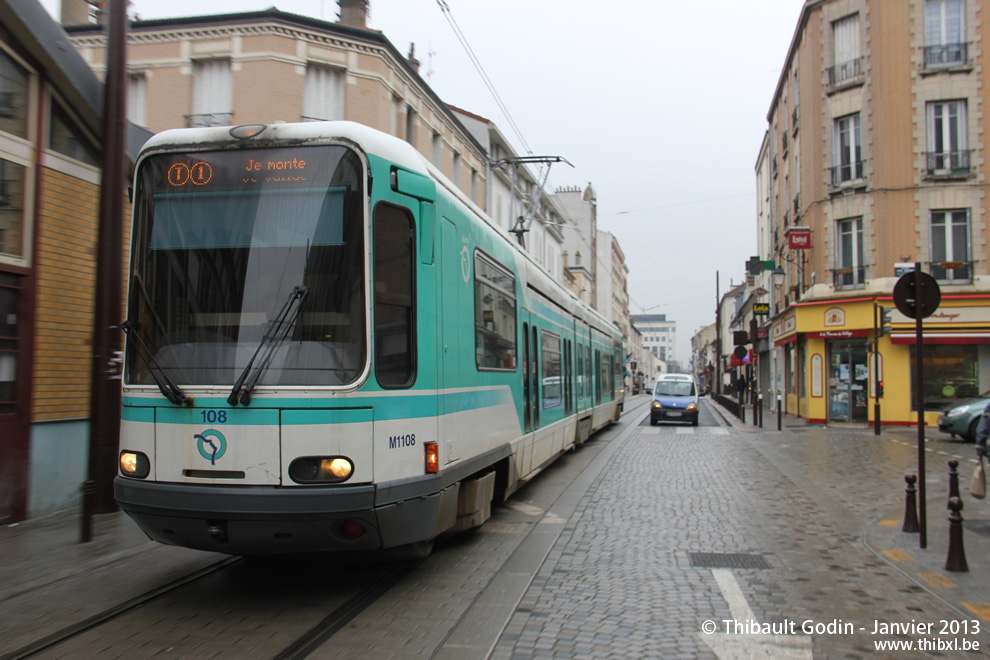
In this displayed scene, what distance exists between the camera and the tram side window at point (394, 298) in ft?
17.4

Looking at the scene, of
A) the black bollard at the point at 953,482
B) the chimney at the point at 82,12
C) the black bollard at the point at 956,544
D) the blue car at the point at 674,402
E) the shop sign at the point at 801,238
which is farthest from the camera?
the shop sign at the point at 801,238

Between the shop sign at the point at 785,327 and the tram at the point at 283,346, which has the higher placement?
the shop sign at the point at 785,327

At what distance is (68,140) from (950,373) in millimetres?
24769

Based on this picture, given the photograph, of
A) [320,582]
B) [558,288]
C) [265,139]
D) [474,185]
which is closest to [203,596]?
[320,582]

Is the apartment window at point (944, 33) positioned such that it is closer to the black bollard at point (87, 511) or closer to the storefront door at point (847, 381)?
the storefront door at point (847, 381)

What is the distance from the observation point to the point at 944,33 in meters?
24.5

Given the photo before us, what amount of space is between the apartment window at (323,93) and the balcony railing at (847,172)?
16.6 metres

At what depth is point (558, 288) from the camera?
13570mm

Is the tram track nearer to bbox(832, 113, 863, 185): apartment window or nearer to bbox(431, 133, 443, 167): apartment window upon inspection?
bbox(431, 133, 443, 167): apartment window

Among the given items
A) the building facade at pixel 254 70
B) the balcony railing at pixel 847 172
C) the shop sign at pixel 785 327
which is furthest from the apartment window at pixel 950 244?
the building facade at pixel 254 70

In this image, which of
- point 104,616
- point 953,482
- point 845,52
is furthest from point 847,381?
point 104,616

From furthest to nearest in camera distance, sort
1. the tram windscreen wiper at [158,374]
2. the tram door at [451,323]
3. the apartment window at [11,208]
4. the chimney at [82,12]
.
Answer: the chimney at [82,12]
the apartment window at [11,208]
the tram door at [451,323]
the tram windscreen wiper at [158,374]

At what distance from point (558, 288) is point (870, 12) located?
61.0 feet

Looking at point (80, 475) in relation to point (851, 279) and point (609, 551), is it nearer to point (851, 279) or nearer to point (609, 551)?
point (609, 551)
